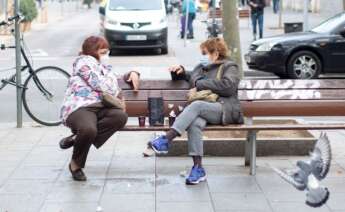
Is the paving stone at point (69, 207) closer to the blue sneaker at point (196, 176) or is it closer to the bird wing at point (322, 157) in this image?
the blue sneaker at point (196, 176)

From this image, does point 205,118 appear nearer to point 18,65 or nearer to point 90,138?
point 90,138

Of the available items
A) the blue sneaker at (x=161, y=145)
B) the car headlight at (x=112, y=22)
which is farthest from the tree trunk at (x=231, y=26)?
the car headlight at (x=112, y=22)

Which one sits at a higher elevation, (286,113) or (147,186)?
(286,113)

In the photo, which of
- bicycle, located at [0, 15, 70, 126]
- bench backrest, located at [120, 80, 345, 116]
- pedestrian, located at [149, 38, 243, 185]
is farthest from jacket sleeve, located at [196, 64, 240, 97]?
bicycle, located at [0, 15, 70, 126]

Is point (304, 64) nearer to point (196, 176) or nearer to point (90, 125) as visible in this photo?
point (196, 176)

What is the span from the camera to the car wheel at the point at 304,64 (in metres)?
14.5

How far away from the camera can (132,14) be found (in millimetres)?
20688

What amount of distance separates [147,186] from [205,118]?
0.76 m

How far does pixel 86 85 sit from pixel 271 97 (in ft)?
5.64

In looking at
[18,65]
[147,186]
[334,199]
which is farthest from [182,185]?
[18,65]

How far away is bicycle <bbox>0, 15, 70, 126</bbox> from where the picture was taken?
30.1 feet

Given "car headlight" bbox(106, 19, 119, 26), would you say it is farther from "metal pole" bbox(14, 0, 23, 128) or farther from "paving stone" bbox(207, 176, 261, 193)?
"paving stone" bbox(207, 176, 261, 193)

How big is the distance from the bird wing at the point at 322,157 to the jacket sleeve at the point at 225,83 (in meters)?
2.22

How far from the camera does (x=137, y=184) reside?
20.8 feet
